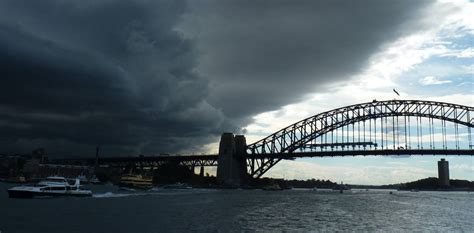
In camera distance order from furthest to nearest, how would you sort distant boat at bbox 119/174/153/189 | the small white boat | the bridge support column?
the bridge support column, distant boat at bbox 119/174/153/189, the small white boat

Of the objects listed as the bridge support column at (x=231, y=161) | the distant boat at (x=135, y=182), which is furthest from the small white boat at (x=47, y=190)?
the bridge support column at (x=231, y=161)

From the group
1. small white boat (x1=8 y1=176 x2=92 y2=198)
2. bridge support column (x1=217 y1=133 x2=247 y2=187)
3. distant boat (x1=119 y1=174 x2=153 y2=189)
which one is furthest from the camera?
bridge support column (x1=217 y1=133 x2=247 y2=187)

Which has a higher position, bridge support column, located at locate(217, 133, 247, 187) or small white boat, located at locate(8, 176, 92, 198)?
bridge support column, located at locate(217, 133, 247, 187)

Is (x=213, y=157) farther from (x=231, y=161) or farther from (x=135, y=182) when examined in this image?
(x=135, y=182)

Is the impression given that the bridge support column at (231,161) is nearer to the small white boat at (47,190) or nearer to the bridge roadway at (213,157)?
the bridge roadway at (213,157)

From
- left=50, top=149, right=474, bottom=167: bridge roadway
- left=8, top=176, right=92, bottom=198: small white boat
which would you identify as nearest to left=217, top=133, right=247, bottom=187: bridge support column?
left=50, top=149, right=474, bottom=167: bridge roadway

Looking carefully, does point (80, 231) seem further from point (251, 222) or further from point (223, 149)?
point (223, 149)

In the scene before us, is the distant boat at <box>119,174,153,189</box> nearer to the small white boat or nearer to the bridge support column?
the bridge support column
